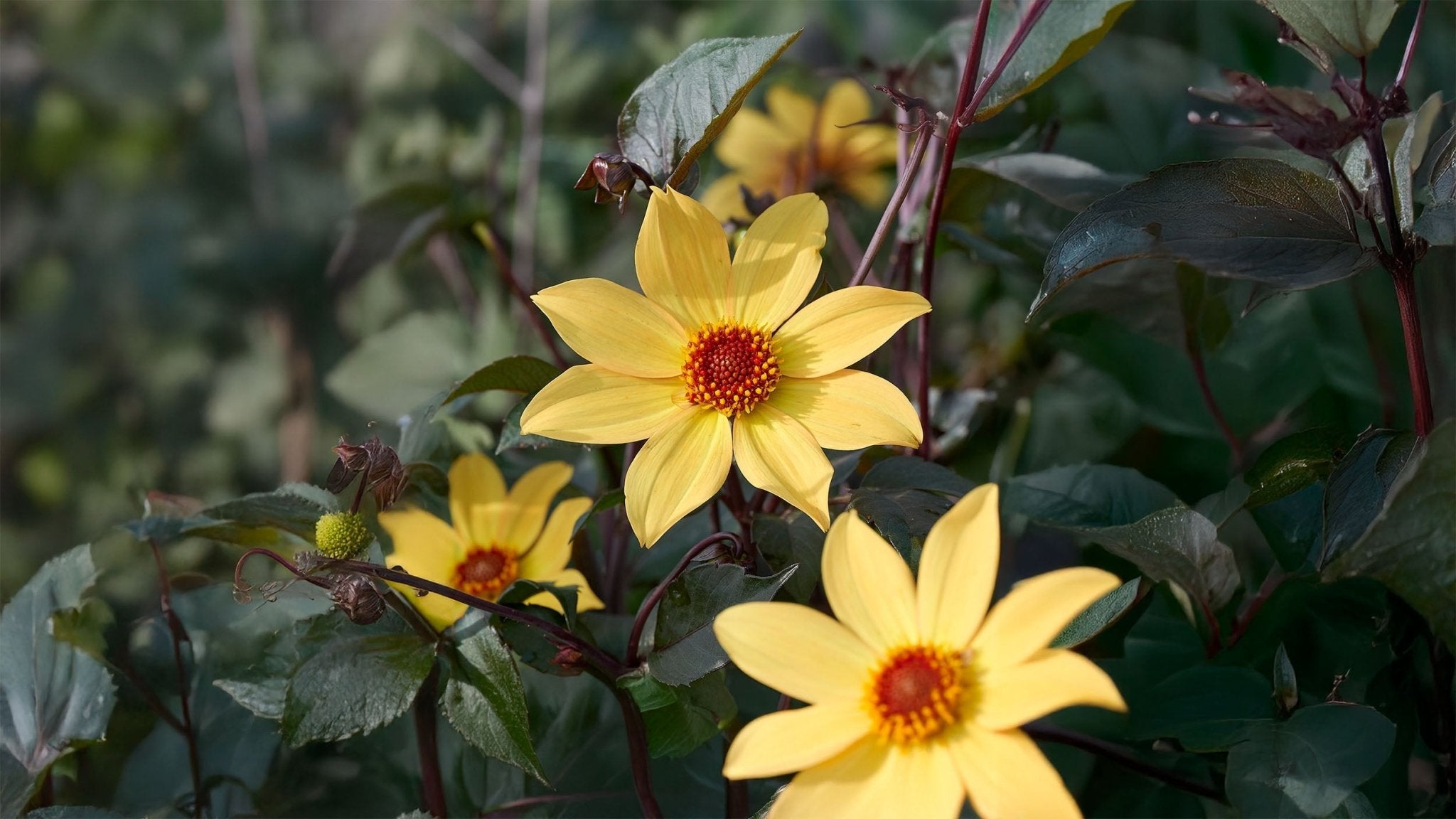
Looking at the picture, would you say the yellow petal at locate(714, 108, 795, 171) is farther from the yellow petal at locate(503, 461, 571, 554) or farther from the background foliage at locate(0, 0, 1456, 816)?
the yellow petal at locate(503, 461, 571, 554)

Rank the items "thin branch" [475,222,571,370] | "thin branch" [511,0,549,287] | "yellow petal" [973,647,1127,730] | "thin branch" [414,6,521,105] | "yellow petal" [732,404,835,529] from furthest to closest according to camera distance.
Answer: "thin branch" [414,6,521,105]
"thin branch" [511,0,549,287]
"thin branch" [475,222,571,370]
"yellow petal" [732,404,835,529]
"yellow petal" [973,647,1127,730]

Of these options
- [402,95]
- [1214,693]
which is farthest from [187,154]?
[1214,693]

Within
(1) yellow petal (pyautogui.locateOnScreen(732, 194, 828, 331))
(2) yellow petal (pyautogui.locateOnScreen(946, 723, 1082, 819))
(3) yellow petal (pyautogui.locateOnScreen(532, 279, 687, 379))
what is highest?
(1) yellow petal (pyautogui.locateOnScreen(732, 194, 828, 331))

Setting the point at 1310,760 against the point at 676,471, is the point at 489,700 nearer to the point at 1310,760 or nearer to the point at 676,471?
the point at 676,471

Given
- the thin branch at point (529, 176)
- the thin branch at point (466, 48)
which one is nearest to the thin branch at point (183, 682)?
the thin branch at point (529, 176)

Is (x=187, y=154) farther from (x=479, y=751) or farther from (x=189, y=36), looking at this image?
(x=479, y=751)

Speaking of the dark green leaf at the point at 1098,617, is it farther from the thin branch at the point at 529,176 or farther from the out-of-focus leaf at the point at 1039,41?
the thin branch at the point at 529,176

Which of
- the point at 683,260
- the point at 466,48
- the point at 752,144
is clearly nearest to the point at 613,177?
the point at 683,260

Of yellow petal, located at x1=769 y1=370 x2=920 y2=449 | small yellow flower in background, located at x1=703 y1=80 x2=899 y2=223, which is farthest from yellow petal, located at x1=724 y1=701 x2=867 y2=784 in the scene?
small yellow flower in background, located at x1=703 y1=80 x2=899 y2=223
